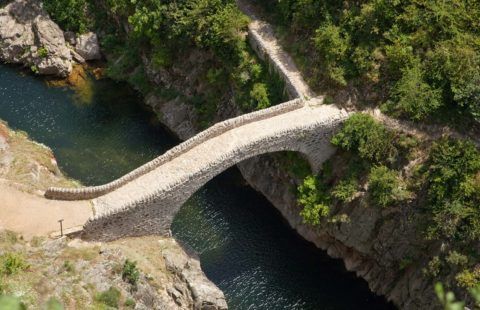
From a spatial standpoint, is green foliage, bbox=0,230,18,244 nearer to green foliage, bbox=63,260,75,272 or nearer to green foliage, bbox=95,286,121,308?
green foliage, bbox=63,260,75,272

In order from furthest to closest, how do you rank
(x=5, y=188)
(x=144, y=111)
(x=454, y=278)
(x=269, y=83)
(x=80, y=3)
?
(x=80, y=3) → (x=144, y=111) → (x=269, y=83) → (x=5, y=188) → (x=454, y=278)

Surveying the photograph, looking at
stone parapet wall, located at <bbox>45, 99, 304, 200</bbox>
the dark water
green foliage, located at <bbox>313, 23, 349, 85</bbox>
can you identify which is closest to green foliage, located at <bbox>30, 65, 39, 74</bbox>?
the dark water

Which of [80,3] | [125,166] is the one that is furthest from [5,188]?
[80,3]

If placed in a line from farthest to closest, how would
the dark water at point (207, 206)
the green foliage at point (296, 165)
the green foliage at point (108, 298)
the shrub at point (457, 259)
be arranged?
the green foliage at point (296, 165)
the dark water at point (207, 206)
the shrub at point (457, 259)
the green foliage at point (108, 298)

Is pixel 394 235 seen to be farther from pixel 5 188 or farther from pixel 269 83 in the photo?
pixel 5 188

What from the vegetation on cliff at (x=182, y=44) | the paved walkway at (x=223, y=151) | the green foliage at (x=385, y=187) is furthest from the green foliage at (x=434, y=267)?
the vegetation on cliff at (x=182, y=44)

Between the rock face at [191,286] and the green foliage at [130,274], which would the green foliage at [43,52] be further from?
the green foliage at [130,274]

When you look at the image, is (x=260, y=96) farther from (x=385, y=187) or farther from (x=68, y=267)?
(x=68, y=267)

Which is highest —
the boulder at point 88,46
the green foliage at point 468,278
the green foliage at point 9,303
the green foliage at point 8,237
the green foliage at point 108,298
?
the boulder at point 88,46

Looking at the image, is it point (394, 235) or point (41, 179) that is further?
point (41, 179)
